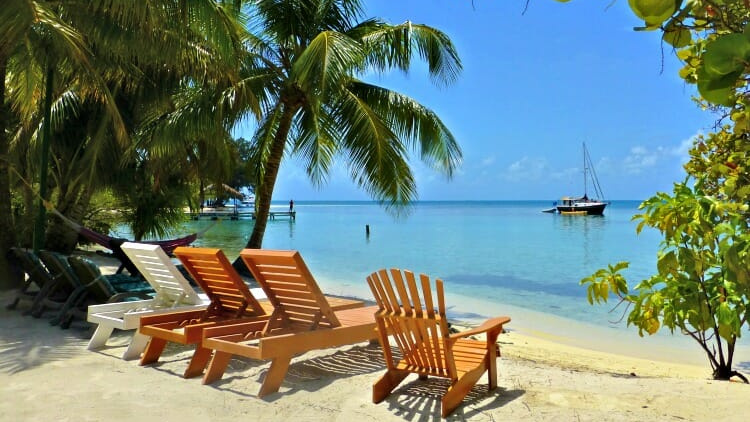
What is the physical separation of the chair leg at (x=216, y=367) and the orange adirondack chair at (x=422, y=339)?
1.08 m

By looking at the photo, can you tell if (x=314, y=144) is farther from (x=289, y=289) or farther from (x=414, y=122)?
(x=289, y=289)

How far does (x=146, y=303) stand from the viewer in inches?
203

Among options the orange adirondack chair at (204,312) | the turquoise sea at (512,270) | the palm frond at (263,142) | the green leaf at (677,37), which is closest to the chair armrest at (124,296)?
the orange adirondack chair at (204,312)

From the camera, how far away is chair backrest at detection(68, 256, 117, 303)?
543 cm

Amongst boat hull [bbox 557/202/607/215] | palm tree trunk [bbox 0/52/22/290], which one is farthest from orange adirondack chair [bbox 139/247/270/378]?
boat hull [bbox 557/202/607/215]

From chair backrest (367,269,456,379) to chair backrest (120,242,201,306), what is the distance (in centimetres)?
190

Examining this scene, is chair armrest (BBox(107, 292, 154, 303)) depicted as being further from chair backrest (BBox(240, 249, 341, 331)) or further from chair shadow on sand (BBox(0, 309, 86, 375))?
chair backrest (BBox(240, 249, 341, 331))

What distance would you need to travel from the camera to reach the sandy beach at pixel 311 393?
11.0 feet

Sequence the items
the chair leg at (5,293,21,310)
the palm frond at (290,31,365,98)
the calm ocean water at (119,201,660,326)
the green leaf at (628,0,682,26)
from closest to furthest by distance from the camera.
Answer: the green leaf at (628,0,682,26), the chair leg at (5,293,21,310), the palm frond at (290,31,365,98), the calm ocean water at (119,201,660,326)

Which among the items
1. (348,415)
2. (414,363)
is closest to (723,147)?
(414,363)

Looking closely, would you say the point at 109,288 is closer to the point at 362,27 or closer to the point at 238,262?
the point at 238,262

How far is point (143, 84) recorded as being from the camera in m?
12.1

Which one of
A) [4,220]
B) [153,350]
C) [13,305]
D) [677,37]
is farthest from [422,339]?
[4,220]

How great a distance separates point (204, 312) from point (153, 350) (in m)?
0.45
